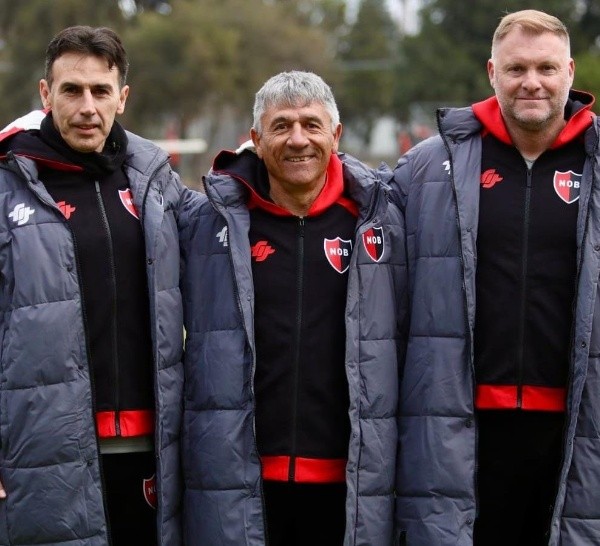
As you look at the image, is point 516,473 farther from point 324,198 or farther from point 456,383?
point 324,198

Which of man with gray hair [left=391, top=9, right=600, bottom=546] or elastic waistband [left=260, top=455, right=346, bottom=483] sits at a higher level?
man with gray hair [left=391, top=9, right=600, bottom=546]

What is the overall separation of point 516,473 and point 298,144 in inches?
59.5

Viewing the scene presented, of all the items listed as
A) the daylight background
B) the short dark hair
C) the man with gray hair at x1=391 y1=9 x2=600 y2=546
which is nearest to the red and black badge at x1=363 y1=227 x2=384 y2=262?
the man with gray hair at x1=391 y1=9 x2=600 y2=546

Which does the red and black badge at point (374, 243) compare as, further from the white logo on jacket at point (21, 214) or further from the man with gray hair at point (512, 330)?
the white logo on jacket at point (21, 214)

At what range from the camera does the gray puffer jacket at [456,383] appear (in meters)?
4.06

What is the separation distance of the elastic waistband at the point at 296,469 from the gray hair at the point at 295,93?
1.24 m

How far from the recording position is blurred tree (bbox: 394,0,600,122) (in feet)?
140

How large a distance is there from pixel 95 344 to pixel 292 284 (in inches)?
30.0

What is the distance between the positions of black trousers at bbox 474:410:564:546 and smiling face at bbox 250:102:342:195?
1.14 m

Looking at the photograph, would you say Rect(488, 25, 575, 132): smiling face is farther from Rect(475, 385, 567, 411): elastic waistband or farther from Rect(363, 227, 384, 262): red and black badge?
Rect(475, 385, 567, 411): elastic waistband

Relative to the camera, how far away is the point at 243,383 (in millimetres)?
4066

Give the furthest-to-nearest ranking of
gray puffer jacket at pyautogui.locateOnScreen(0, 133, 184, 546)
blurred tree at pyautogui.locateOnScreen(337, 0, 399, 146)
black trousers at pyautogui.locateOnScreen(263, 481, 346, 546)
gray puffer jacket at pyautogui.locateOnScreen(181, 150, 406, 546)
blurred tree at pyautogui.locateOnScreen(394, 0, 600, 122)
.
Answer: blurred tree at pyautogui.locateOnScreen(337, 0, 399, 146) < blurred tree at pyautogui.locateOnScreen(394, 0, 600, 122) < black trousers at pyautogui.locateOnScreen(263, 481, 346, 546) < gray puffer jacket at pyautogui.locateOnScreen(181, 150, 406, 546) < gray puffer jacket at pyautogui.locateOnScreen(0, 133, 184, 546)

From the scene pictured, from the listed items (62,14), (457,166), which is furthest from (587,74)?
(457,166)

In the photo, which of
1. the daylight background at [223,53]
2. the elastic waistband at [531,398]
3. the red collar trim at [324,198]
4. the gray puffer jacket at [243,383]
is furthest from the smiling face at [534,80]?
the daylight background at [223,53]
